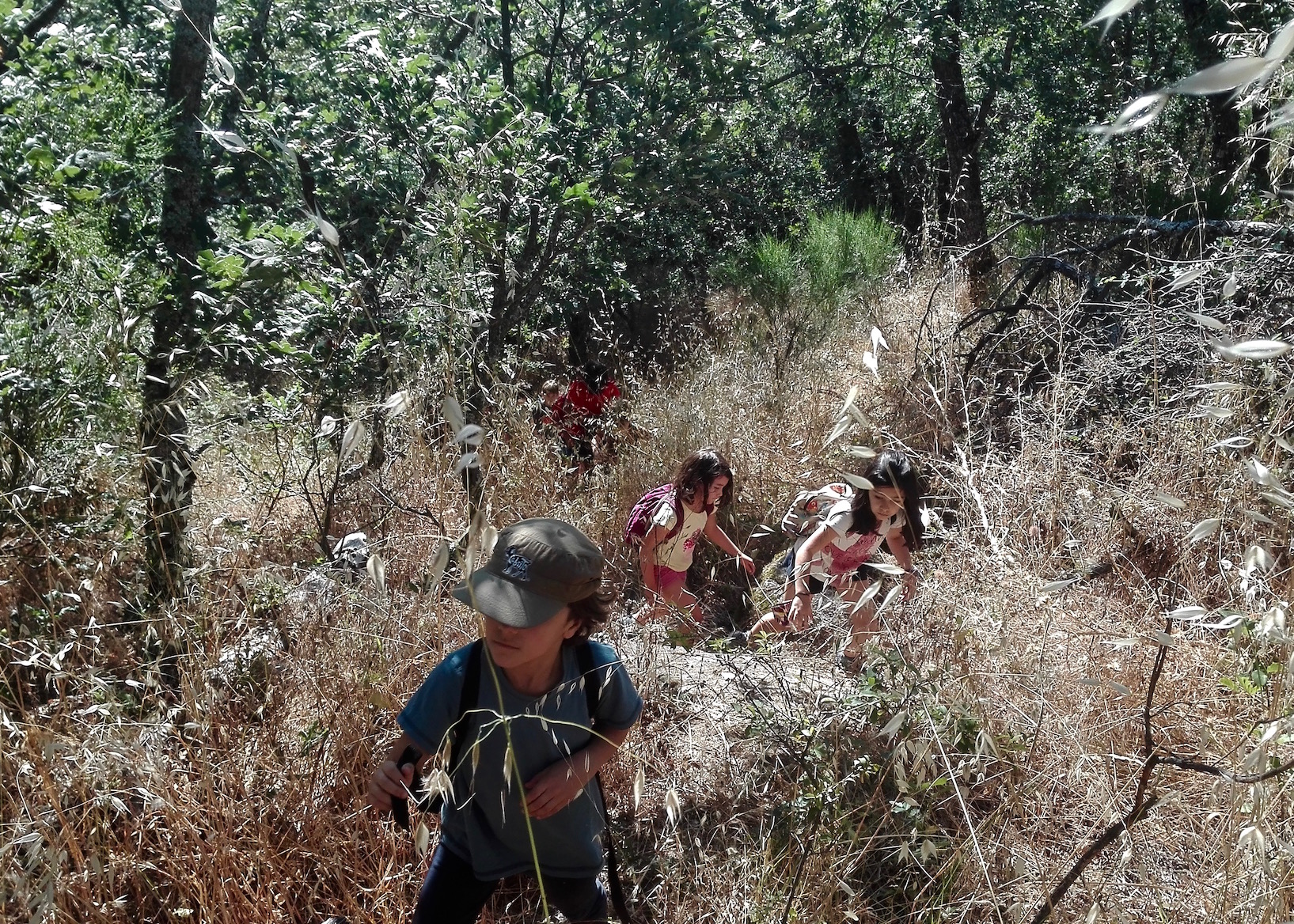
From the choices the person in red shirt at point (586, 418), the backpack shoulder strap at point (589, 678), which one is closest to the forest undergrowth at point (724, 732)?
the backpack shoulder strap at point (589, 678)

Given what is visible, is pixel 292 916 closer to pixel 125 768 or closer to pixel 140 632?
pixel 125 768

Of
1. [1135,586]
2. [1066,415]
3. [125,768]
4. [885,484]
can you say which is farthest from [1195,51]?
[125,768]

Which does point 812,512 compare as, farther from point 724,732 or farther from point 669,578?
point 724,732

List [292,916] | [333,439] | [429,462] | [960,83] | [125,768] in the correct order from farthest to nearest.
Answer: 1. [960,83]
2. [429,462]
3. [333,439]
4. [292,916]
5. [125,768]

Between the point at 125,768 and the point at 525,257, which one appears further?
the point at 525,257

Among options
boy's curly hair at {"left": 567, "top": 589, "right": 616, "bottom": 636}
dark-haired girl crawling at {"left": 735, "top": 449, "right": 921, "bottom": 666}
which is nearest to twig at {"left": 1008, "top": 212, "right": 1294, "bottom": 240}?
dark-haired girl crawling at {"left": 735, "top": 449, "right": 921, "bottom": 666}

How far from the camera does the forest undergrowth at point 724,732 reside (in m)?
1.71

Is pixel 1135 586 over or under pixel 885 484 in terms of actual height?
under

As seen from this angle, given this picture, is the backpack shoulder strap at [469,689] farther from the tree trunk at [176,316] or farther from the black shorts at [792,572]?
the black shorts at [792,572]

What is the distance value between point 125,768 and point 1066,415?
3.13 meters

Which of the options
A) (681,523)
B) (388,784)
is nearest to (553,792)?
(388,784)

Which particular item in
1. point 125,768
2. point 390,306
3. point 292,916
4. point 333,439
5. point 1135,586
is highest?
point 390,306

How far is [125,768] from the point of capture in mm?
1740

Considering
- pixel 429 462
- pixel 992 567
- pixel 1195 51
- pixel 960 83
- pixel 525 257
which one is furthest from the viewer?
pixel 960 83
